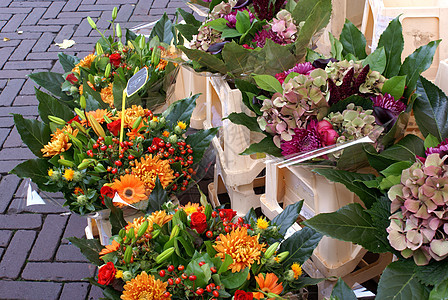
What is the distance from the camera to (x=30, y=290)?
2068mm

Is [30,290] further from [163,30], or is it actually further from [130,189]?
→ [163,30]

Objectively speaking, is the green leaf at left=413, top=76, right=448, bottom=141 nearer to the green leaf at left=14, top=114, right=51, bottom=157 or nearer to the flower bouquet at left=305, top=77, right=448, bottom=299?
the flower bouquet at left=305, top=77, right=448, bottom=299

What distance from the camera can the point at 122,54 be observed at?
6.19 feet

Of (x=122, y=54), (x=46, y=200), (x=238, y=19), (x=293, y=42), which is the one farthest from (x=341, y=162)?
(x=122, y=54)

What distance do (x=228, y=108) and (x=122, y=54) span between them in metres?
0.50

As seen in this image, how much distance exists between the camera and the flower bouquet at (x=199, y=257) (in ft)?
3.37

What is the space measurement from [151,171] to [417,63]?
0.79 meters

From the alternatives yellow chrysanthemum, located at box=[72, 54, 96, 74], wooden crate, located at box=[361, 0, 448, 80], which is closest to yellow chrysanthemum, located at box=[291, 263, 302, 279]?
wooden crate, located at box=[361, 0, 448, 80]

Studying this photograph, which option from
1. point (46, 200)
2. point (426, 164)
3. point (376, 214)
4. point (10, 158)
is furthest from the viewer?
point (10, 158)

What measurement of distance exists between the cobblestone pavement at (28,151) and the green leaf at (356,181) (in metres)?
0.76

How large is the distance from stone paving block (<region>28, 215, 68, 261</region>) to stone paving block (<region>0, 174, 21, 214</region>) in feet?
0.98

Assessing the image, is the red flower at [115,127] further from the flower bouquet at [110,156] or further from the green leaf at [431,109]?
the green leaf at [431,109]

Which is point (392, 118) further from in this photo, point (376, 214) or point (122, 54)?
point (122, 54)

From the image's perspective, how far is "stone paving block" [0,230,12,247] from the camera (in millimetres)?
2312
